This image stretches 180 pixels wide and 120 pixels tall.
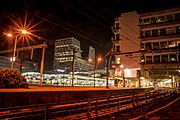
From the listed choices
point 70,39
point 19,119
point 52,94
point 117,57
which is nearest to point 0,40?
point 52,94

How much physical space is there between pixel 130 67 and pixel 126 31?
445 inches

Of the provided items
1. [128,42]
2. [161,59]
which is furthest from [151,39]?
[128,42]

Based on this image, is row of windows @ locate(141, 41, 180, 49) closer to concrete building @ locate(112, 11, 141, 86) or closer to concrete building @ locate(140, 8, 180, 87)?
concrete building @ locate(140, 8, 180, 87)

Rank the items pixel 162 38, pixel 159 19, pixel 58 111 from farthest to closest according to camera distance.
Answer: pixel 159 19, pixel 162 38, pixel 58 111

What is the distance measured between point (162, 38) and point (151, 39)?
2839 millimetres

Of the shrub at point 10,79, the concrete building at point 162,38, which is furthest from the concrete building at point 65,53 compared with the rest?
the shrub at point 10,79

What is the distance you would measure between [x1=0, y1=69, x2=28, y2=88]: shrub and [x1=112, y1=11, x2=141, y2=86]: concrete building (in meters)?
31.4

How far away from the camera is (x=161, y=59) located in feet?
125

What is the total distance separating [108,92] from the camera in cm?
1705

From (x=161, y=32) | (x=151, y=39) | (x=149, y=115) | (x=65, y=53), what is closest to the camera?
(x=149, y=115)

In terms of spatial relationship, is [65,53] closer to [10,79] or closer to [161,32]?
[161,32]

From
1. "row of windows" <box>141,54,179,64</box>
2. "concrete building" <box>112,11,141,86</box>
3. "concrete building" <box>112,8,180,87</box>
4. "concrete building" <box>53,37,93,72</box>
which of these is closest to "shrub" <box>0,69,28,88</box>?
"concrete building" <box>112,8,180,87</box>

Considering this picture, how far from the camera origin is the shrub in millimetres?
10625

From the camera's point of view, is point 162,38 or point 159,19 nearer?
point 162,38
